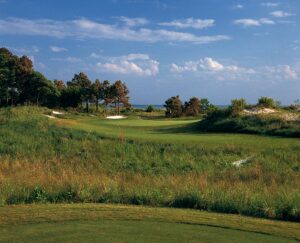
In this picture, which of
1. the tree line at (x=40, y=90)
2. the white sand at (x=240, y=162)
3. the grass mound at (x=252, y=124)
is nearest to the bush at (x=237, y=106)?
the grass mound at (x=252, y=124)

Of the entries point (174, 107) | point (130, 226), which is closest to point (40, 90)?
point (174, 107)

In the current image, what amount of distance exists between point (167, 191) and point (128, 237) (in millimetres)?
3747

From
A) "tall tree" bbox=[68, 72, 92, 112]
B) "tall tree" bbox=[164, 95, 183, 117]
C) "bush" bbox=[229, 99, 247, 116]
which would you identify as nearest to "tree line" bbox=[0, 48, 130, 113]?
"tall tree" bbox=[68, 72, 92, 112]

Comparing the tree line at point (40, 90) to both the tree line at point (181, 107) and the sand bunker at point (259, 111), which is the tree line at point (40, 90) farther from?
the sand bunker at point (259, 111)

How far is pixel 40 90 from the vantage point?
7044cm

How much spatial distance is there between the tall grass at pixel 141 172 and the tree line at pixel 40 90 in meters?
39.0

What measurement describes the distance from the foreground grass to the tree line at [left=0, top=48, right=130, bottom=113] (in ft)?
209

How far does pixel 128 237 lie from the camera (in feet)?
21.4

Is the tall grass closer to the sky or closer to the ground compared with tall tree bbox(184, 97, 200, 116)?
closer to the ground

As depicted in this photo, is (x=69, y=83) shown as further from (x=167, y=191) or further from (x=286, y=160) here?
(x=167, y=191)

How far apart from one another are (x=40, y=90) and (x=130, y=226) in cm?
6575

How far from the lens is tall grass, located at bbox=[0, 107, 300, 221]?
9.33 m

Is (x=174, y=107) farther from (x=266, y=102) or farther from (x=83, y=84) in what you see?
(x=266, y=102)

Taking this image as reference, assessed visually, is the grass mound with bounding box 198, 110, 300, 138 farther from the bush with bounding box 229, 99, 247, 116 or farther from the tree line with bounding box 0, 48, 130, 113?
the tree line with bounding box 0, 48, 130, 113
